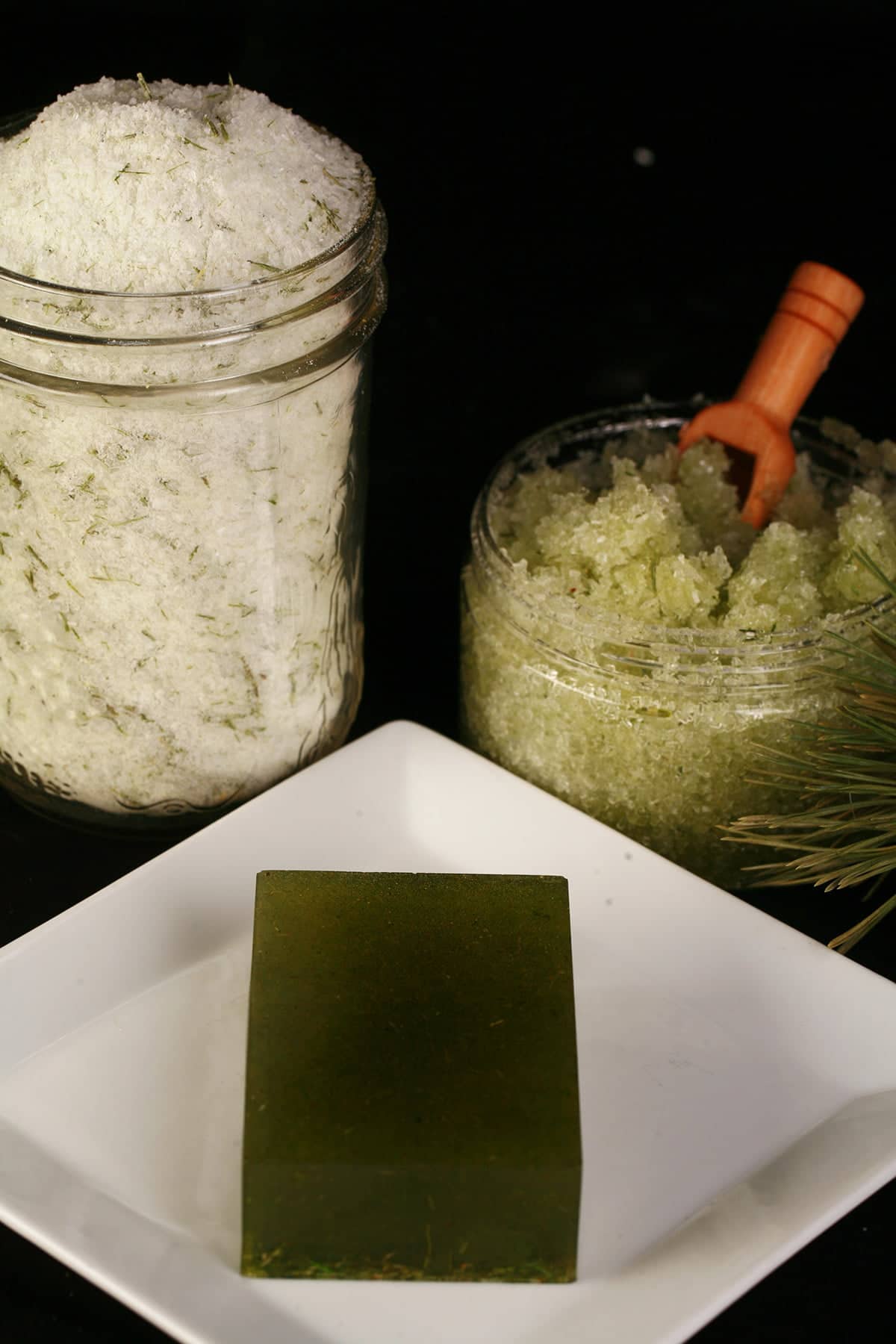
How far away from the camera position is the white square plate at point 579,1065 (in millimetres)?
650

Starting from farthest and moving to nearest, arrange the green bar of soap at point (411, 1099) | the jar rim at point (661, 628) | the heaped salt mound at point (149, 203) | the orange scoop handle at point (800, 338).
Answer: the orange scoop handle at point (800, 338), the jar rim at point (661, 628), the heaped salt mound at point (149, 203), the green bar of soap at point (411, 1099)

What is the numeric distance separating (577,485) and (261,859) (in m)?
0.33

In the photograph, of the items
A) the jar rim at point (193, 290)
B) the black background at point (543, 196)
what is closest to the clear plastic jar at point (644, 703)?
the black background at point (543, 196)

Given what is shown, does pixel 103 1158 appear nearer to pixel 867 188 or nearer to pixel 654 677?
pixel 654 677

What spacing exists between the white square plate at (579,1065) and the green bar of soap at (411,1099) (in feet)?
0.10

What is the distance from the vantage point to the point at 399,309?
3.66 feet

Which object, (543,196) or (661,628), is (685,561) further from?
(543,196)

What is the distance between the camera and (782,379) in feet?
3.21

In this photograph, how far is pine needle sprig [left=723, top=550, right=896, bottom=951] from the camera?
0.81m

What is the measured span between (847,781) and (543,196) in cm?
49

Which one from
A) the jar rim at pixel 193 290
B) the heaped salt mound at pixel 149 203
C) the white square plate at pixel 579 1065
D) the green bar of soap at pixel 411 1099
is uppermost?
the heaped salt mound at pixel 149 203

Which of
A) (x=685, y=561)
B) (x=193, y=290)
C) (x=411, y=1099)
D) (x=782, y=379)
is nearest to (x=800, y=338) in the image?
(x=782, y=379)

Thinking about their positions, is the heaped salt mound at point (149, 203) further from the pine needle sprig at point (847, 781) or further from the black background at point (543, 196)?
the pine needle sprig at point (847, 781)

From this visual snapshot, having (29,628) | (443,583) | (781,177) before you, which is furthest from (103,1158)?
(781,177)
